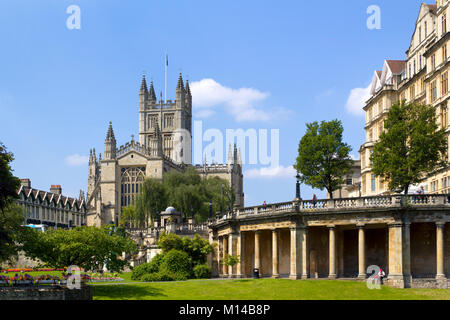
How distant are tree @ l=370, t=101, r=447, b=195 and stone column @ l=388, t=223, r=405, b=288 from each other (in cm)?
1008

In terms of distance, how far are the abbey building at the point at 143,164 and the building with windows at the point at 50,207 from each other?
549 cm

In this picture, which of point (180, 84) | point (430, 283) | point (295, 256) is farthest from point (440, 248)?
point (180, 84)

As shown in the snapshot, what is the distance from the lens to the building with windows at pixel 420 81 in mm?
75375

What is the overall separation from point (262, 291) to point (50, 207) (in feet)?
351

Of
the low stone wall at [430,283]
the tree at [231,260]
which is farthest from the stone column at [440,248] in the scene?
the tree at [231,260]

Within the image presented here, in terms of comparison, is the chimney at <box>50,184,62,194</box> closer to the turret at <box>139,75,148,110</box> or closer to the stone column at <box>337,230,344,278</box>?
the turret at <box>139,75,148,110</box>

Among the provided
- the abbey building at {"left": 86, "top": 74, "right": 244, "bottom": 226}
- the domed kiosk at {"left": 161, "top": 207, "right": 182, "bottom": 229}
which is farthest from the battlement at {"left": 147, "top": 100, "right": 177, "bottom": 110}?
the domed kiosk at {"left": 161, "top": 207, "right": 182, "bottom": 229}

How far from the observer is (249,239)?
7244 cm

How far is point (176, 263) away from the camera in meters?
70.6

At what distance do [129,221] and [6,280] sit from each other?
302 ft

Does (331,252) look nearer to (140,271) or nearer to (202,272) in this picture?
(202,272)

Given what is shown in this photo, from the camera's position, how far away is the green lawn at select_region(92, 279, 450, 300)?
5316 cm

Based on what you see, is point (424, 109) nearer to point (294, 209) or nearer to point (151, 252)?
point (294, 209)

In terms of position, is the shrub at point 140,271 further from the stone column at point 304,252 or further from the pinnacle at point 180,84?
the pinnacle at point 180,84
